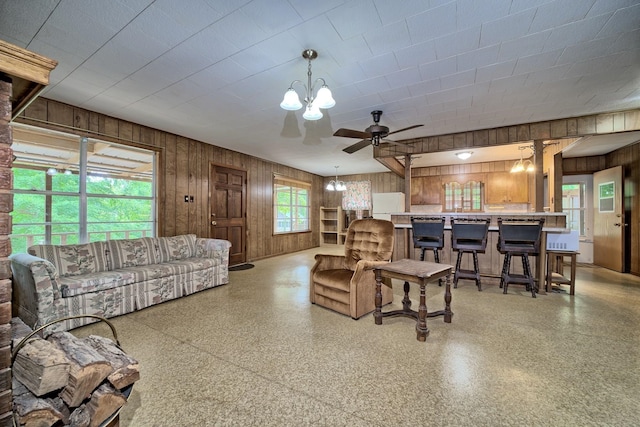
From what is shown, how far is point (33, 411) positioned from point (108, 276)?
222 cm

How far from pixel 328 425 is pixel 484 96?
3.48 m

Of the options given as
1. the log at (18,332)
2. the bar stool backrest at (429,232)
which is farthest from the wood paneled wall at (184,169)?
the bar stool backrest at (429,232)

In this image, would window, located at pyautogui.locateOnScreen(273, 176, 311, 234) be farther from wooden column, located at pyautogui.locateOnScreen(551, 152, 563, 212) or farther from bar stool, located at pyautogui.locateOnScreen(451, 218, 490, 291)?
wooden column, located at pyautogui.locateOnScreen(551, 152, 563, 212)

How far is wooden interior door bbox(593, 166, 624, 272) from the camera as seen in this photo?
16.4ft

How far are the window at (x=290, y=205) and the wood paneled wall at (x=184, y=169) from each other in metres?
0.24

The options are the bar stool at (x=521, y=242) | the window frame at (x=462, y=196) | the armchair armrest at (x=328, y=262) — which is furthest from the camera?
the window frame at (x=462, y=196)

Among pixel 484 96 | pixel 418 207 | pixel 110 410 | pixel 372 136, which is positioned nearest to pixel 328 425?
pixel 110 410

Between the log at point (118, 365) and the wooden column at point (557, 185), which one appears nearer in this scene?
the log at point (118, 365)

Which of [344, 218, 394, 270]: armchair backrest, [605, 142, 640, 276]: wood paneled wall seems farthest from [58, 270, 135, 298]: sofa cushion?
[605, 142, 640, 276]: wood paneled wall

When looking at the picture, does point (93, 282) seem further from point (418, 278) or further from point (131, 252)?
point (418, 278)

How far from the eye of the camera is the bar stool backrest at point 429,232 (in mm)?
4014

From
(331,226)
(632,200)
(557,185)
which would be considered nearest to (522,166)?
(557,185)

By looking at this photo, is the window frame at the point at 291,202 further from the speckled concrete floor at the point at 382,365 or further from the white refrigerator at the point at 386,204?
the speckled concrete floor at the point at 382,365

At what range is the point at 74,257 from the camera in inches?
121
